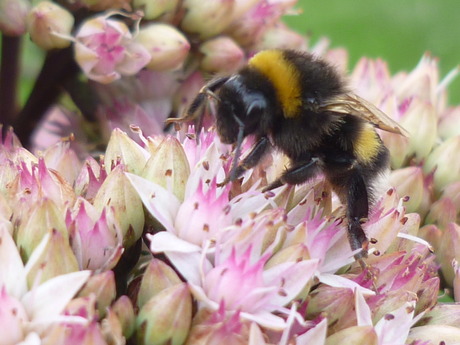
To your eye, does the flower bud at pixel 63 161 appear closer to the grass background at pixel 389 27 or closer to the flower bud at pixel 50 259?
the flower bud at pixel 50 259

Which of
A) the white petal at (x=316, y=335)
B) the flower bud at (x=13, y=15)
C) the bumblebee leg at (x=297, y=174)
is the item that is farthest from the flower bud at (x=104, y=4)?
the white petal at (x=316, y=335)

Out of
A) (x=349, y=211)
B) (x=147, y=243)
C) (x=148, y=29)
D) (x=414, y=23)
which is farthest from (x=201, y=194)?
(x=414, y=23)

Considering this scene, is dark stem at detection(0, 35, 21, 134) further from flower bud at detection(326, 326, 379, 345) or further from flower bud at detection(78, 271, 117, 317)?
flower bud at detection(326, 326, 379, 345)

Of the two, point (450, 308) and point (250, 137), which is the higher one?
point (250, 137)

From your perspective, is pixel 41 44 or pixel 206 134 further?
pixel 41 44

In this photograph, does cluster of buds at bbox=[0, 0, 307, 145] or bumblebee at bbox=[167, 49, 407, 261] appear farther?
cluster of buds at bbox=[0, 0, 307, 145]

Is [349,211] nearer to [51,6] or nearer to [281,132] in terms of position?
[281,132]

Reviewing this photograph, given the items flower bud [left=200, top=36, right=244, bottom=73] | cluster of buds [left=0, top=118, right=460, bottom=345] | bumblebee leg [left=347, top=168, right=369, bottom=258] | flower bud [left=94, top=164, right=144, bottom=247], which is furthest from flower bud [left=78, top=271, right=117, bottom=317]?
flower bud [left=200, top=36, right=244, bottom=73]
